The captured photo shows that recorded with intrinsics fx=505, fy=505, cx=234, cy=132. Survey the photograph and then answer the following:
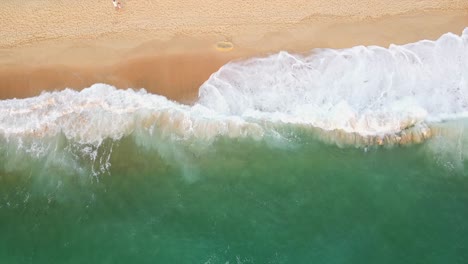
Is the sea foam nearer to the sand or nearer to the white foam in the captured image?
the white foam

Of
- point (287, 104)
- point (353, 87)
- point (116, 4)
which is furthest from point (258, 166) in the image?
point (116, 4)

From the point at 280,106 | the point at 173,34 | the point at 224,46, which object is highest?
the point at 173,34

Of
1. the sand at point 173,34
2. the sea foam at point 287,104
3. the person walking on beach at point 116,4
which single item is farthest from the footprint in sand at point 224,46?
the person walking on beach at point 116,4

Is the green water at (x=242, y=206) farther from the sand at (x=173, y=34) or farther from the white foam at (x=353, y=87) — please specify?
the sand at (x=173, y=34)

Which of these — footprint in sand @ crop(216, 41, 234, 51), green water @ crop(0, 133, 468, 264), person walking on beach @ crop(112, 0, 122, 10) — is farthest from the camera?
person walking on beach @ crop(112, 0, 122, 10)

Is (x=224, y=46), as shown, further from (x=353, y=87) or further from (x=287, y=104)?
(x=353, y=87)

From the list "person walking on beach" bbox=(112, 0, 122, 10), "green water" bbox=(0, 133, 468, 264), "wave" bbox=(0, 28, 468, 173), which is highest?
"person walking on beach" bbox=(112, 0, 122, 10)

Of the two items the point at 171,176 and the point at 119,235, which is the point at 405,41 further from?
the point at 119,235

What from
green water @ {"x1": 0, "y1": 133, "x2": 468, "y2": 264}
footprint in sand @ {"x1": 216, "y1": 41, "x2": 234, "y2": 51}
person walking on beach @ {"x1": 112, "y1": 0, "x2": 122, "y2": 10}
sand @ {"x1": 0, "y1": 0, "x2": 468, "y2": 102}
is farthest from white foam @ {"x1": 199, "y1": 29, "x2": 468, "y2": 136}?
person walking on beach @ {"x1": 112, "y1": 0, "x2": 122, "y2": 10}
